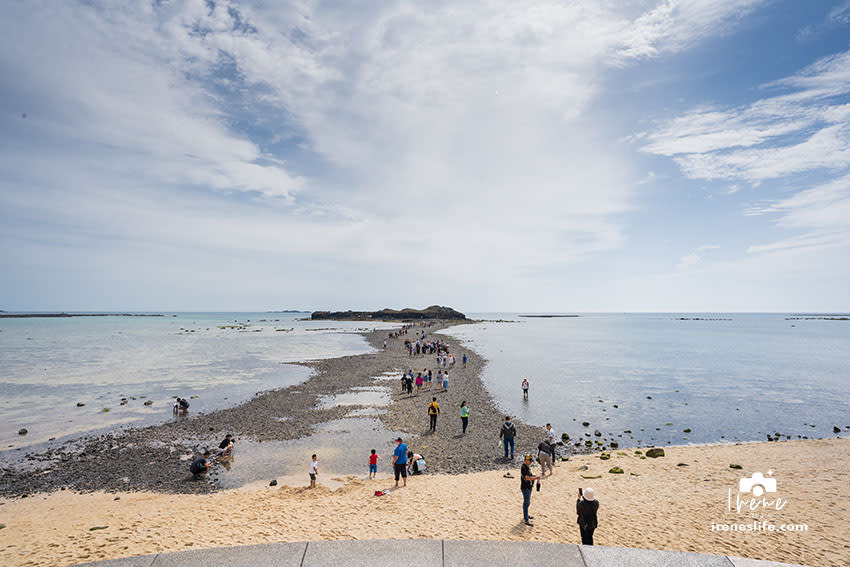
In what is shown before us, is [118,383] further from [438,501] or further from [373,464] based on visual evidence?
[438,501]

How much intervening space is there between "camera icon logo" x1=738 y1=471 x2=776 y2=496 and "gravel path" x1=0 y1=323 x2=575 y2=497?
6.93 metres

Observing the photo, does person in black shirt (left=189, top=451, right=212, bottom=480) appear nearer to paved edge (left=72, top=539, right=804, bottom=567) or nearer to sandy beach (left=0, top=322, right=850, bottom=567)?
sandy beach (left=0, top=322, right=850, bottom=567)

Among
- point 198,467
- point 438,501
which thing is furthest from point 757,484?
point 198,467

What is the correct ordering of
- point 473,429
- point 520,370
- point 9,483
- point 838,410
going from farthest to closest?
point 520,370, point 838,410, point 473,429, point 9,483

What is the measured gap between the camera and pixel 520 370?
46.1 metres

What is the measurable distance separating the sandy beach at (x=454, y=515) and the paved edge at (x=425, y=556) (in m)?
2.98

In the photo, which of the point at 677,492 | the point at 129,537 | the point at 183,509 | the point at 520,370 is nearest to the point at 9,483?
the point at 183,509

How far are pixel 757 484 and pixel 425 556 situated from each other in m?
14.1

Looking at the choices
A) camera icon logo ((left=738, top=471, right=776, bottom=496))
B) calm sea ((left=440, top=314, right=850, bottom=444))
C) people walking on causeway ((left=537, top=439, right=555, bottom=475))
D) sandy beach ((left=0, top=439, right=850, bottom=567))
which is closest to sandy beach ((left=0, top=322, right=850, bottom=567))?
sandy beach ((left=0, top=439, right=850, bottom=567))

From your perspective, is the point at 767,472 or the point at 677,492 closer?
the point at 677,492

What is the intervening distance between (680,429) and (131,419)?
3300cm

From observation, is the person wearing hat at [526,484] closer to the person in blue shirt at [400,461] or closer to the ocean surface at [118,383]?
the person in blue shirt at [400,461]

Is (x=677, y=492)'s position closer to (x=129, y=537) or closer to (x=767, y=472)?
(x=767, y=472)

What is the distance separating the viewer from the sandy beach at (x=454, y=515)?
32.1ft
